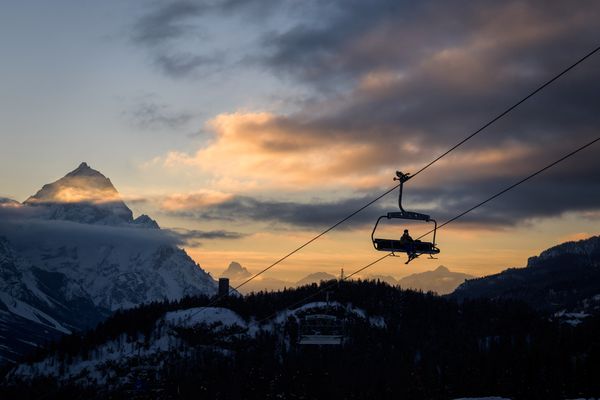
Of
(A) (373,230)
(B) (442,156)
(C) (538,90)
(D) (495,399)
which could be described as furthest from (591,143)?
(D) (495,399)

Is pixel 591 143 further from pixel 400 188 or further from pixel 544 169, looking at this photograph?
pixel 400 188

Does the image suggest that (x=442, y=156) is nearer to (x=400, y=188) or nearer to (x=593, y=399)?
(x=400, y=188)

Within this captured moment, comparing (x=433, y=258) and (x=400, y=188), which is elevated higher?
(x=400, y=188)

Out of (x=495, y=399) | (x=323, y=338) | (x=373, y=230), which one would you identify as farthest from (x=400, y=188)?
(x=323, y=338)

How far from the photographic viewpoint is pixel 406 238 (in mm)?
47688

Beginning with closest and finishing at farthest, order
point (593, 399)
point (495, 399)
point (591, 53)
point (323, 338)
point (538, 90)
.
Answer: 1. point (591, 53)
2. point (538, 90)
3. point (593, 399)
4. point (495, 399)
5. point (323, 338)

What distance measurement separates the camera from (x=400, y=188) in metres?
44.2

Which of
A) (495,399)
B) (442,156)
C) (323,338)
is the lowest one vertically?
(495,399)

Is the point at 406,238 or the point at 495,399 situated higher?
the point at 406,238

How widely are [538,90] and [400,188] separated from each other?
1241 cm

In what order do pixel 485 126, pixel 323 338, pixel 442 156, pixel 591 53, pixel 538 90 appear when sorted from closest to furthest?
1. pixel 591 53
2. pixel 538 90
3. pixel 485 126
4. pixel 442 156
5. pixel 323 338

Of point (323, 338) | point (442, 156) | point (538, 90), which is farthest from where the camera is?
point (323, 338)

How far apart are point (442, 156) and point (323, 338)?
66.5 metres

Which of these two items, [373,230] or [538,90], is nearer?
[538,90]
